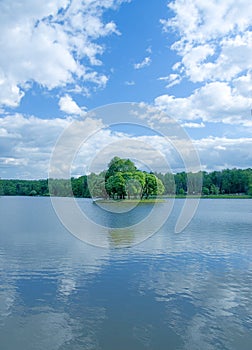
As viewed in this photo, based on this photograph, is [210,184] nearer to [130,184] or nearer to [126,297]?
[130,184]

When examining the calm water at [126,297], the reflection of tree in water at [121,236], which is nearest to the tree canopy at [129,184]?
the reflection of tree in water at [121,236]

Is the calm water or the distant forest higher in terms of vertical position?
the distant forest

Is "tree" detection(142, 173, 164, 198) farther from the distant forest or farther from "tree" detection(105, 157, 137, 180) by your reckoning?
the distant forest

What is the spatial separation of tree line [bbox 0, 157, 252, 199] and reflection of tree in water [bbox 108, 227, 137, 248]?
111 feet

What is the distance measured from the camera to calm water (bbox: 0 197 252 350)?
335 inches

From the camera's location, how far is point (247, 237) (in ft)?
81.5

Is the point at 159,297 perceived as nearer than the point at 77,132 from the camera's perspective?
Yes

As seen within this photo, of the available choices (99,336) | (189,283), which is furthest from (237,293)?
(99,336)

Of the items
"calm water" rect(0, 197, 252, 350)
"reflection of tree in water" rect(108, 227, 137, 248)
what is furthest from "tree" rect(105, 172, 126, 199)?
"calm water" rect(0, 197, 252, 350)

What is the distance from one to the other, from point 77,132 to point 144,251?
36.4 ft

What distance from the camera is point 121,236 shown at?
2525 cm

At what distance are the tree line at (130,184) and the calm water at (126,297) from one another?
43.8m

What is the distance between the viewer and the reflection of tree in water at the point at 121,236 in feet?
72.4

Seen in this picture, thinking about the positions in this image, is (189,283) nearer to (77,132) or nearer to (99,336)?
(99,336)
